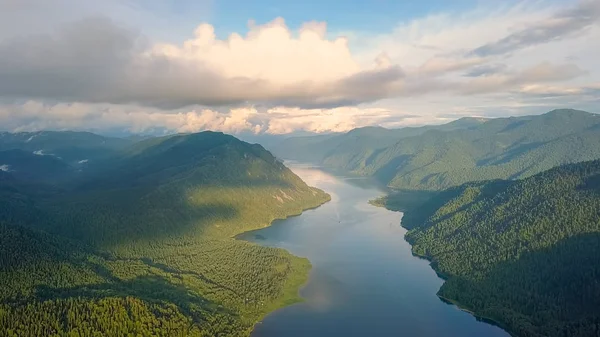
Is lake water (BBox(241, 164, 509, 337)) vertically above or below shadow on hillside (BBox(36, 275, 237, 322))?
below

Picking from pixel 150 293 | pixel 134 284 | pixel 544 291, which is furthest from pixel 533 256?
pixel 134 284

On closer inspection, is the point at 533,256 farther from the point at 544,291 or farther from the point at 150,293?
the point at 150,293

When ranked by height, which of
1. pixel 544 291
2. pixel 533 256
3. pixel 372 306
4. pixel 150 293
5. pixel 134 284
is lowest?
pixel 372 306

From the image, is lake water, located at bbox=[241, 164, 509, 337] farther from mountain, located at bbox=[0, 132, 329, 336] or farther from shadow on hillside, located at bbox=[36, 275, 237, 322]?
shadow on hillside, located at bbox=[36, 275, 237, 322]

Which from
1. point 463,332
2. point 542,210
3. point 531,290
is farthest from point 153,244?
point 542,210

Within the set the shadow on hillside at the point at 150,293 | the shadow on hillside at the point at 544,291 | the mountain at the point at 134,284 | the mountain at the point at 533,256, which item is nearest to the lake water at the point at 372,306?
the shadow on hillside at the point at 544,291

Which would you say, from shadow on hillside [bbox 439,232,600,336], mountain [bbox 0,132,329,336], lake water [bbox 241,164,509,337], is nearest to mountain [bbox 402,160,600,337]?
shadow on hillside [bbox 439,232,600,336]
